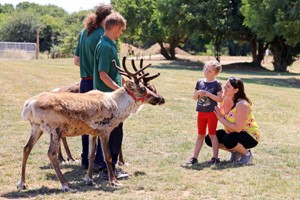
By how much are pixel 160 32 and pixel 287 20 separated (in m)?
24.1

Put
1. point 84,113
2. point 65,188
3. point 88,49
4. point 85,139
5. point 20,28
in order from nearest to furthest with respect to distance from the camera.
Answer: point 65,188
point 84,113
point 88,49
point 85,139
point 20,28

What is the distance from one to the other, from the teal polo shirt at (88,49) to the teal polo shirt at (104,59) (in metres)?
0.32

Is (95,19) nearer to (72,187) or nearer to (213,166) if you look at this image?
(72,187)

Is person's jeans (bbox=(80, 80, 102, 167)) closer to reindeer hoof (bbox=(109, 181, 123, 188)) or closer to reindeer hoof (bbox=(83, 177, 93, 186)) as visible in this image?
reindeer hoof (bbox=(83, 177, 93, 186))

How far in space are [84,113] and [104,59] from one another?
856 mm

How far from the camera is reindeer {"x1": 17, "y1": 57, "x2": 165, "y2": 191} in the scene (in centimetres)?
677

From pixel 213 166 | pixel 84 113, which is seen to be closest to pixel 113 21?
pixel 84 113

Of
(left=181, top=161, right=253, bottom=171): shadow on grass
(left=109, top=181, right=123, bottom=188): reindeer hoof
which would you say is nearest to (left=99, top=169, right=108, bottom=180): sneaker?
(left=109, top=181, right=123, bottom=188): reindeer hoof

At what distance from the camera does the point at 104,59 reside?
7.37 meters

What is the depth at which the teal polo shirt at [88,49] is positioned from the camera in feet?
25.5

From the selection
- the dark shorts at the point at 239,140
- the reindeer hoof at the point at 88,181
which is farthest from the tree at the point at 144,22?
the reindeer hoof at the point at 88,181

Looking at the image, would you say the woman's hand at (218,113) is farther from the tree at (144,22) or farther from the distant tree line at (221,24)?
the tree at (144,22)

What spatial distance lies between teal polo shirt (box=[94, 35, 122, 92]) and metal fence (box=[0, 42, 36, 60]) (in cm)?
4126

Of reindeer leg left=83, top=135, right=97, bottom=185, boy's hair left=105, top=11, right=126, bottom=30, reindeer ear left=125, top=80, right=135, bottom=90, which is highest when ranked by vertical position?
boy's hair left=105, top=11, right=126, bottom=30
